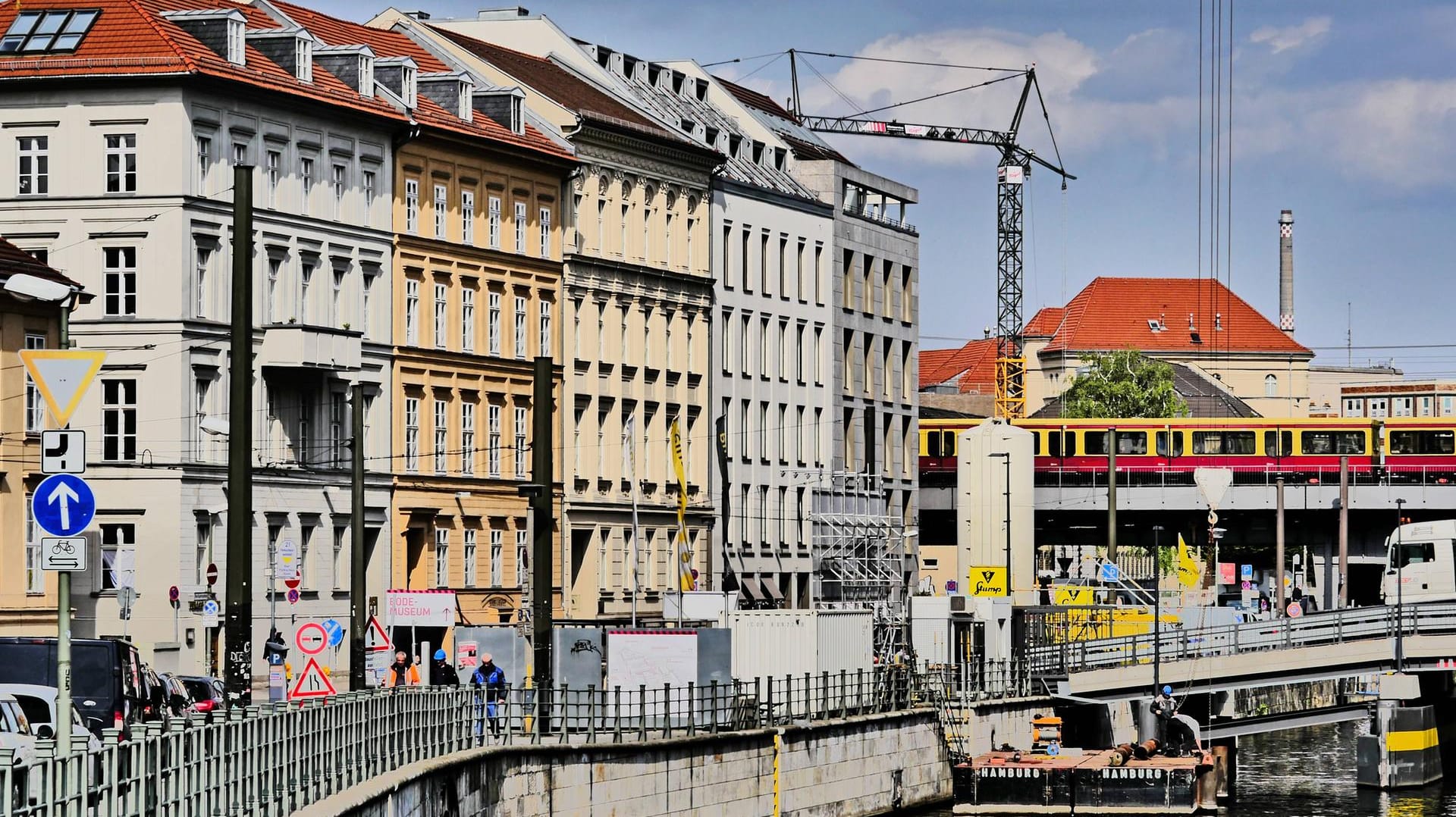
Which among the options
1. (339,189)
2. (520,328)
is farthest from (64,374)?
(520,328)

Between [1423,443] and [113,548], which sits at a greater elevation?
[1423,443]

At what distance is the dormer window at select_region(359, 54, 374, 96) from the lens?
77.0 meters

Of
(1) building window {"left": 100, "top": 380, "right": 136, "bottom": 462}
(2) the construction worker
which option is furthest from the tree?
(2) the construction worker

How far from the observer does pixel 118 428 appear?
69062mm

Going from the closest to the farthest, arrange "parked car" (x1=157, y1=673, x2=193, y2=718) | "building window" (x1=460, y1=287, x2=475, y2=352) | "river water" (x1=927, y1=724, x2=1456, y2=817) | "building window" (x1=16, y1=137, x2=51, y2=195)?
"parked car" (x1=157, y1=673, x2=193, y2=718) < "river water" (x1=927, y1=724, x2=1456, y2=817) < "building window" (x1=16, y1=137, x2=51, y2=195) < "building window" (x1=460, y1=287, x2=475, y2=352)

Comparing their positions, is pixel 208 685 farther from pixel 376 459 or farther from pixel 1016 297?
pixel 1016 297

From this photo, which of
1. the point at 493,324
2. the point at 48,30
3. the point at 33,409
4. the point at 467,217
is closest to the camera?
the point at 33,409

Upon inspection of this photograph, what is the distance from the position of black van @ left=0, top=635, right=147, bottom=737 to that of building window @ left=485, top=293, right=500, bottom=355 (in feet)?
159

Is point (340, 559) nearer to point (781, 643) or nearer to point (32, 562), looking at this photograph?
point (32, 562)

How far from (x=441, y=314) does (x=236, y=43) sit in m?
12.1

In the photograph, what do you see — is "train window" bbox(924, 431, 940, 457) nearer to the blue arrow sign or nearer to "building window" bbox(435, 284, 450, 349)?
"building window" bbox(435, 284, 450, 349)

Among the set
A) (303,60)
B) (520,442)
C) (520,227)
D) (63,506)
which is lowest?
(63,506)

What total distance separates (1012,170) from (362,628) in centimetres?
10227

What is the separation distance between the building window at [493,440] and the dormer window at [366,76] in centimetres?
1057
